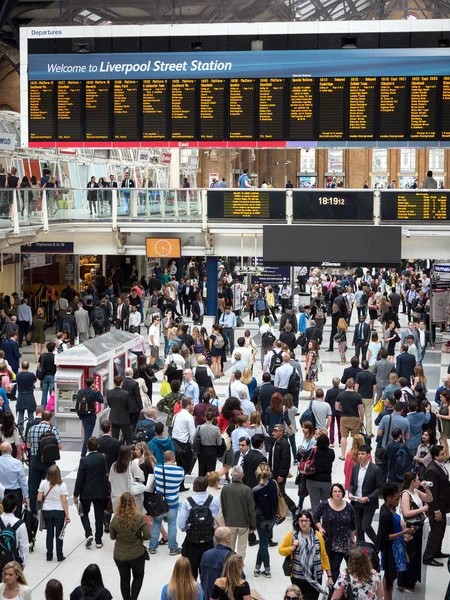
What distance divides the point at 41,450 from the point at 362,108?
16.0m

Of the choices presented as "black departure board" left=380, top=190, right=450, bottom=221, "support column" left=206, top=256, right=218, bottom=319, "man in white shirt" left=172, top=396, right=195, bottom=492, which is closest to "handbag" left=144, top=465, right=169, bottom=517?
"man in white shirt" left=172, top=396, right=195, bottom=492

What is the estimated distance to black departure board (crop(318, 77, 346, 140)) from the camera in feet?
84.1

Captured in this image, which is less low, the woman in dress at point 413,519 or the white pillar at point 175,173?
the white pillar at point 175,173

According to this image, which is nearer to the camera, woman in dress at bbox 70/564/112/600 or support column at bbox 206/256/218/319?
woman in dress at bbox 70/564/112/600

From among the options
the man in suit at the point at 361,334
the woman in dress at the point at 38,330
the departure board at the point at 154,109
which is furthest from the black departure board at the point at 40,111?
the man in suit at the point at 361,334

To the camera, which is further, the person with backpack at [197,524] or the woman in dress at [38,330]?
the woman in dress at [38,330]

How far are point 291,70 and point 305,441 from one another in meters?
15.4

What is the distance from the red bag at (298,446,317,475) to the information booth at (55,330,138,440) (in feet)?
18.5

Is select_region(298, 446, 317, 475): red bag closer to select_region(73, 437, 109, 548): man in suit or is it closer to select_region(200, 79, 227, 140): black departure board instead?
select_region(73, 437, 109, 548): man in suit

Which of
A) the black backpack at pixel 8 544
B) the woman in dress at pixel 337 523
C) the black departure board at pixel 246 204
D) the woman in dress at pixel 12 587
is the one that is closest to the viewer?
the woman in dress at pixel 12 587

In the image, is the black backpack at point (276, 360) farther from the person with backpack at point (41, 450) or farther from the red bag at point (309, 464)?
the person with backpack at point (41, 450)

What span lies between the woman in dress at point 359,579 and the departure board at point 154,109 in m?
19.1

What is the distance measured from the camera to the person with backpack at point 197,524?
10.1m

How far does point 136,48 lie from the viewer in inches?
1045
